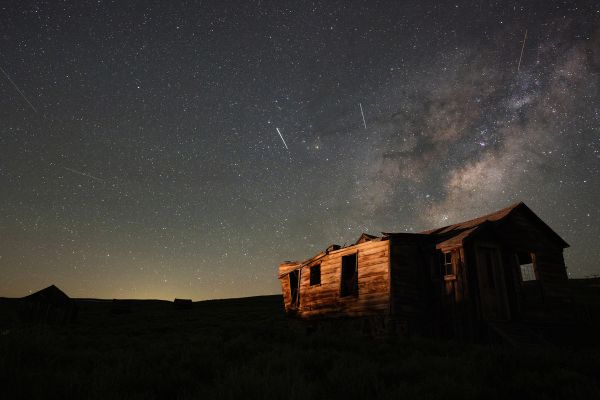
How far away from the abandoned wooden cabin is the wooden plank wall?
1.7 inches

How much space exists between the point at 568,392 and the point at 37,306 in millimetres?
35270

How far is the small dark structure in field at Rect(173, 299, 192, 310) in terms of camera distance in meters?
51.9

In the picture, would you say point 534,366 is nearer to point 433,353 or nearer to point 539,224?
point 433,353

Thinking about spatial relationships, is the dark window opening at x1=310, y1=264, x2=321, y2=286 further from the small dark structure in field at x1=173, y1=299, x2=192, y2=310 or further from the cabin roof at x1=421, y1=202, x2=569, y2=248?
the small dark structure in field at x1=173, y1=299, x2=192, y2=310

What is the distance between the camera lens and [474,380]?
6.18 m

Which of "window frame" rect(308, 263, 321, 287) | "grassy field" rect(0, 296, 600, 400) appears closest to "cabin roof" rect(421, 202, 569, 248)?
"window frame" rect(308, 263, 321, 287)

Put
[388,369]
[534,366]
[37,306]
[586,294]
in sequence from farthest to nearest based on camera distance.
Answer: [586,294] → [37,306] → [534,366] → [388,369]

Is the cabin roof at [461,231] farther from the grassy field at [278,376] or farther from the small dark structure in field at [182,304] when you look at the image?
the small dark structure in field at [182,304]

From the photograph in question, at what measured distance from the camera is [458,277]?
14633 mm

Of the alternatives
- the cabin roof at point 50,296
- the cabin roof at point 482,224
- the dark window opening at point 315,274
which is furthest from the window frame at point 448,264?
the cabin roof at point 50,296

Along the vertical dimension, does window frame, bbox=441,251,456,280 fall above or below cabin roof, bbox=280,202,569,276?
below

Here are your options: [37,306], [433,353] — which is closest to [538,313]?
[433,353]

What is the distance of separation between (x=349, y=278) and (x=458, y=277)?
6.64m

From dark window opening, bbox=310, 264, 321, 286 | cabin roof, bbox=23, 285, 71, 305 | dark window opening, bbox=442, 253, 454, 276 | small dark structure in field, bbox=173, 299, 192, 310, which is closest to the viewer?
dark window opening, bbox=442, 253, 454, 276
